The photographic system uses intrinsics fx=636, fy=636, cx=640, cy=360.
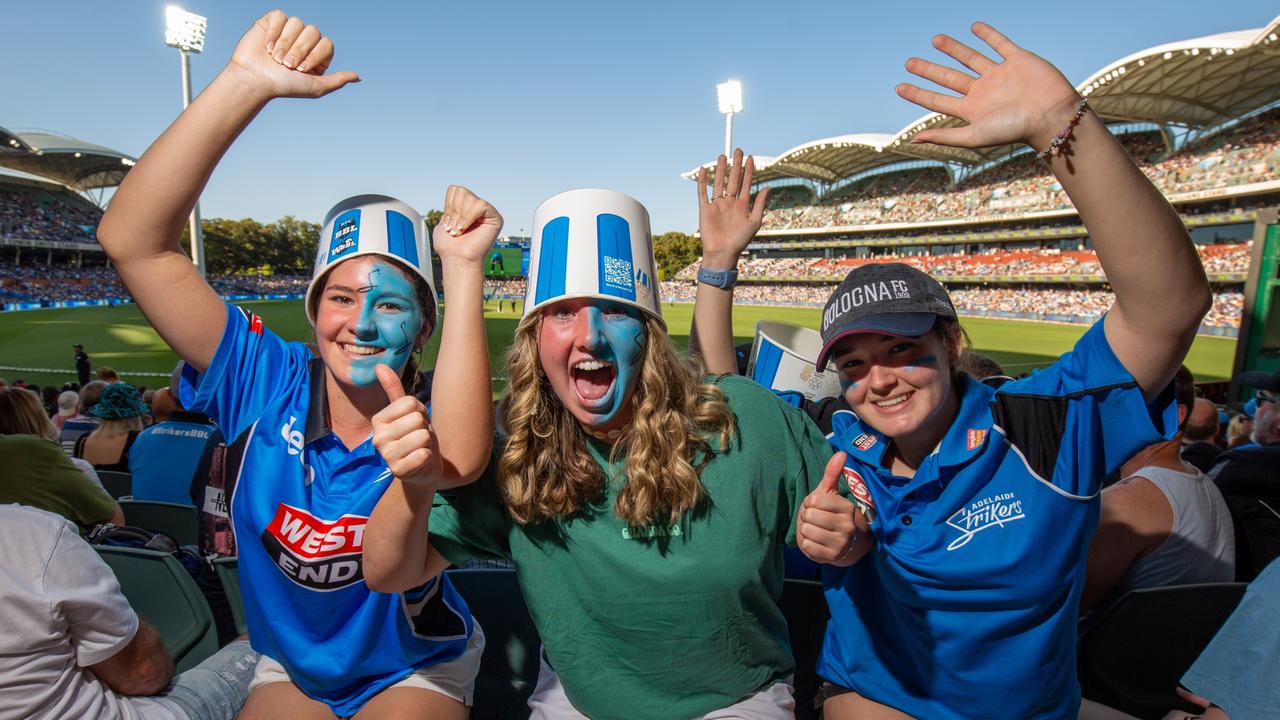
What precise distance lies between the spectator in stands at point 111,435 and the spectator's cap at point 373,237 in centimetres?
476

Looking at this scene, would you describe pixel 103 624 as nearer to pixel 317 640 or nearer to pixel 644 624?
pixel 317 640

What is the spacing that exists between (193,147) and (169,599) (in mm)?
1727

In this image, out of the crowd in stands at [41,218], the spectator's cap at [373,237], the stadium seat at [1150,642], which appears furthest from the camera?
the crowd in stands at [41,218]

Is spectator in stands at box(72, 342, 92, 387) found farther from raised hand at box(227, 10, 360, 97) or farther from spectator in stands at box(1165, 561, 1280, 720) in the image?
spectator in stands at box(1165, 561, 1280, 720)

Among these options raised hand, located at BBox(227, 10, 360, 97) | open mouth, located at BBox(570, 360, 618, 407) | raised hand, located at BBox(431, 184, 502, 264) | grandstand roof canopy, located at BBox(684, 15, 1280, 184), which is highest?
grandstand roof canopy, located at BBox(684, 15, 1280, 184)

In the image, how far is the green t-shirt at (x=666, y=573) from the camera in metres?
1.75

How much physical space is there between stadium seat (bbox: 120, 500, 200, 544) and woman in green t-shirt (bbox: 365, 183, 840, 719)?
110 inches

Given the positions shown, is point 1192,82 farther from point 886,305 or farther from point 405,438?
point 405,438

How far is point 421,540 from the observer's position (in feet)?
5.31

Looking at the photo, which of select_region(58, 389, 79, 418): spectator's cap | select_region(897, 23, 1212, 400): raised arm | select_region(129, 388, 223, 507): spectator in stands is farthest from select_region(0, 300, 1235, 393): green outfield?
select_region(897, 23, 1212, 400): raised arm

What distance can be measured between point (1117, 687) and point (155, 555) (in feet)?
11.8

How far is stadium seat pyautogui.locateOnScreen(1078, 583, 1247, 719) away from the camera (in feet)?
7.16

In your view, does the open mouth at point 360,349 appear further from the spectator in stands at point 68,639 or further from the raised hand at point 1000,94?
the raised hand at point 1000,94

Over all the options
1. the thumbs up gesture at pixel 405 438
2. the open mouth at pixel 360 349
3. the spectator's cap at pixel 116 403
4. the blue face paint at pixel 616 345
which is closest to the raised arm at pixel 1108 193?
the blue face paint at pixel 616 345
